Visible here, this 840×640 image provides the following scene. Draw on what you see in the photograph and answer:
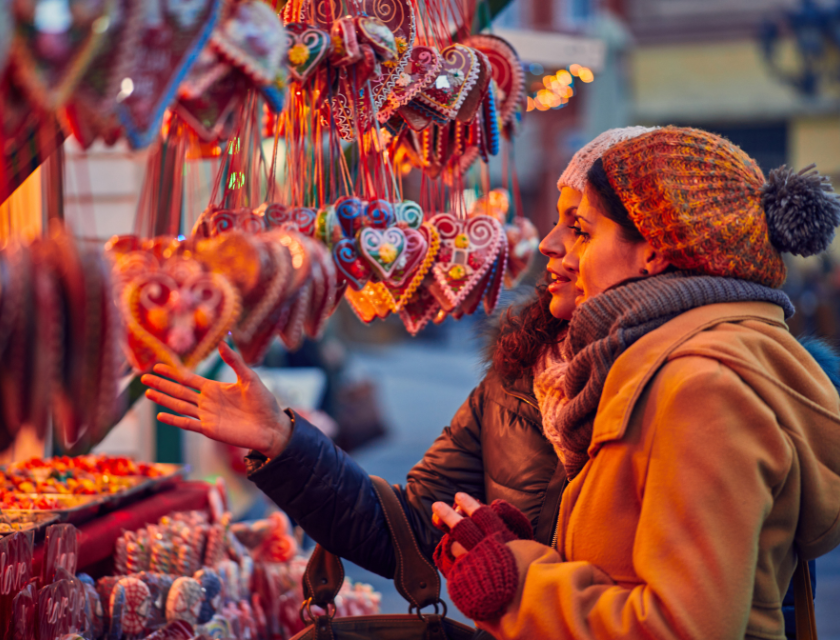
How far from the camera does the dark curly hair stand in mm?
1507

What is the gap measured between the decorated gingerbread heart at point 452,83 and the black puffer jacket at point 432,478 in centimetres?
54

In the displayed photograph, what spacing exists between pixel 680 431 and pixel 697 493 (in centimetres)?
8

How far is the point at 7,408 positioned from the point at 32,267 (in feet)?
0.46

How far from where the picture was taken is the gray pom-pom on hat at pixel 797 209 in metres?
1.14

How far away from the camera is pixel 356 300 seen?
1557 millimetres

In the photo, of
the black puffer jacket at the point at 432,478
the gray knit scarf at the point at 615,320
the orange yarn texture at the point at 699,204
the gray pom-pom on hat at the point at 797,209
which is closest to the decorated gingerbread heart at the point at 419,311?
the black puffer jacket at the point at 432,478

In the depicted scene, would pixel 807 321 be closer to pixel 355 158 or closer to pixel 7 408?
pixel 355 158

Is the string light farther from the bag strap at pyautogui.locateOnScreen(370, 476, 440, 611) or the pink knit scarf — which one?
the bag strap at pyautogui.locateOnScreen(370, 476, 440, 611)

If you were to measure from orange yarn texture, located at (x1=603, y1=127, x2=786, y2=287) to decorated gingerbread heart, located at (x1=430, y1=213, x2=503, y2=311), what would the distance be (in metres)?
Answer: 0.37

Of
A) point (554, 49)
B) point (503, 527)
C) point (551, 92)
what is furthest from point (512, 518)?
point (554, 49)

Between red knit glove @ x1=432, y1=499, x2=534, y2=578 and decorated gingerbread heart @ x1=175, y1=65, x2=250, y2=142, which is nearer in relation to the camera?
decorated gingerbread heart @ x1=175, y1=65, x2=250, y2=142

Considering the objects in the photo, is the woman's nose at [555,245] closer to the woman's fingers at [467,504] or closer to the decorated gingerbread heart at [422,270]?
the decorated gingerbread heart at [422,270]

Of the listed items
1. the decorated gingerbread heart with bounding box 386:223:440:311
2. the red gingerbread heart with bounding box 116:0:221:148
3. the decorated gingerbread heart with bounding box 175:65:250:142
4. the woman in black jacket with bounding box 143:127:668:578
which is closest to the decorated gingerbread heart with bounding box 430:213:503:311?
the decorated gingerbread heart with bounding box 386:223:440:311

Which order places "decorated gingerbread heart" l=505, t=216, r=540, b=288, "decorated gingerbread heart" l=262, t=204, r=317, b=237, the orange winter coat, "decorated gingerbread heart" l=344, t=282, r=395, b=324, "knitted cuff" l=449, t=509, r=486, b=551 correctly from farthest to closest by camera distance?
1. "decorated gingerbread heart" l=505, t=216, r=540, b=288
2. "decorated gingerbread heart" l=344, t=282, r=395, b=324
3. "decorated gingerbread heart" l=262, t=204, r=317, b=237
4. "knitted cuff" l=449, t=509, r=486, b=551
5. the orange winter coat
